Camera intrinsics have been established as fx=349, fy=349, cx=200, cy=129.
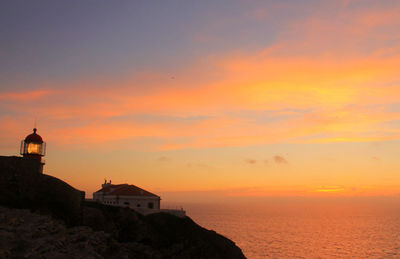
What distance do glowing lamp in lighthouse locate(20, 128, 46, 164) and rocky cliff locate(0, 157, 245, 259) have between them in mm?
10014

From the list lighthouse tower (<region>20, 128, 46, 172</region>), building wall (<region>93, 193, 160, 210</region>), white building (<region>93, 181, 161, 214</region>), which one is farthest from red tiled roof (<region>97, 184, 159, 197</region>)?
lighthouse tower (<region>20, 128, 46, 172</region>)

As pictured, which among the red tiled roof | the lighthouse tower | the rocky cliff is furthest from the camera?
the red tiled roof

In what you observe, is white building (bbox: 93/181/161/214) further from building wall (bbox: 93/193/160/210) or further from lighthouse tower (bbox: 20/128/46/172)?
lighthouse tower (bbox: 20/128/46/172)

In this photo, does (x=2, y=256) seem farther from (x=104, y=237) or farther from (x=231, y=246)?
(x=231, y=246)

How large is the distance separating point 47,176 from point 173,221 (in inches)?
439

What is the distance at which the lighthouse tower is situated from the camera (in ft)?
108

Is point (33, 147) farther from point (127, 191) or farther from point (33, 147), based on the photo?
point (127, 191)

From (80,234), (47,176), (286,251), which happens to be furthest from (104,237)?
(286,251)

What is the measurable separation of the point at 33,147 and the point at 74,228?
1510 cm

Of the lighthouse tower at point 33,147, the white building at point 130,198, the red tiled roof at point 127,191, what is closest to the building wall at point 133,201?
the white building at point 130,198

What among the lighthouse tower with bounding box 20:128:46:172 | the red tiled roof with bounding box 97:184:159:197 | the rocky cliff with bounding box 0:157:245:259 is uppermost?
the lighthouse tower with bounding box 20:128:46:172

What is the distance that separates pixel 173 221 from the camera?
1147 inches

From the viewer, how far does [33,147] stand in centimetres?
3294

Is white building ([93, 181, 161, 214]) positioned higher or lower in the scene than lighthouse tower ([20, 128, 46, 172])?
lower
